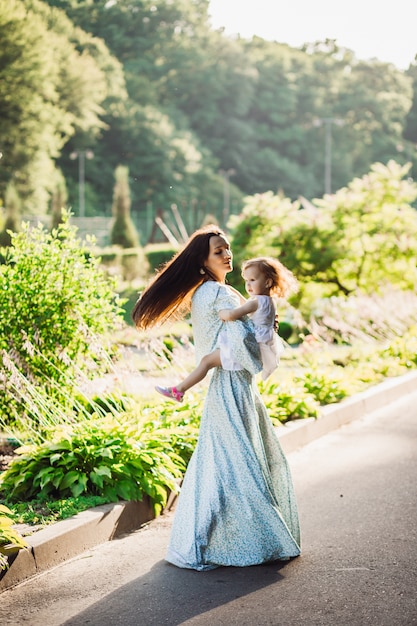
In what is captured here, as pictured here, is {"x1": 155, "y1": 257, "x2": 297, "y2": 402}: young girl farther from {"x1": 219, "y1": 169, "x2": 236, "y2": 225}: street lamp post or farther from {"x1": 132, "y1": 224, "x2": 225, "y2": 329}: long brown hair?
{"x1": 219, "y1": 169, "x2": 236, "y2": 225}: street lamp post

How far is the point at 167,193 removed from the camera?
63531 millimetres

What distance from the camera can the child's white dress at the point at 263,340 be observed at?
5.16m

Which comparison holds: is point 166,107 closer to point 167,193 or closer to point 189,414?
point 167,193

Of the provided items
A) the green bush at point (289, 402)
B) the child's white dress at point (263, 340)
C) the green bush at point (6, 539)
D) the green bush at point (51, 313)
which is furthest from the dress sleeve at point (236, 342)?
the green bush at point (289, 402)

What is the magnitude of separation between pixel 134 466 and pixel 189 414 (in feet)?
5.23

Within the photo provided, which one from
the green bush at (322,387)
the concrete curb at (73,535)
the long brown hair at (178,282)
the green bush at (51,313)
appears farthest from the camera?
the green bush at (322,387)

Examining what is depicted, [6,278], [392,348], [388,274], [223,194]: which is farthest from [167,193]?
[6,278]

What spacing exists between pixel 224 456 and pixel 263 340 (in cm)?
65

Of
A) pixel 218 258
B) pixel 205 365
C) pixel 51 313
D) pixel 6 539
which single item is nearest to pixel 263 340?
pixel 205 365

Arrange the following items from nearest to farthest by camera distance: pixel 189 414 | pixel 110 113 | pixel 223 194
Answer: pixel 189 414 < pixel 110 113 < pixel 223 194

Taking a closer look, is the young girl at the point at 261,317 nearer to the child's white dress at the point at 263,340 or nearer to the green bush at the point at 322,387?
the child's white dress at the point at 263,340

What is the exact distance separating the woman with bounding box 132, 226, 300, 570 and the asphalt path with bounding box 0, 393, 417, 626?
13 cm

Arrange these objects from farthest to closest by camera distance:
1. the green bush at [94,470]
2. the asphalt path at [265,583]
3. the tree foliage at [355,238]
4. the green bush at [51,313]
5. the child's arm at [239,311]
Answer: the tree foliage at [355,238]
the green bush at [51,313]
the green bush at [94,470]
the child's arm at [239,311]
the asphalt path at [265,583]

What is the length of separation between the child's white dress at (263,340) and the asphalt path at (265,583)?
3.51 feet
